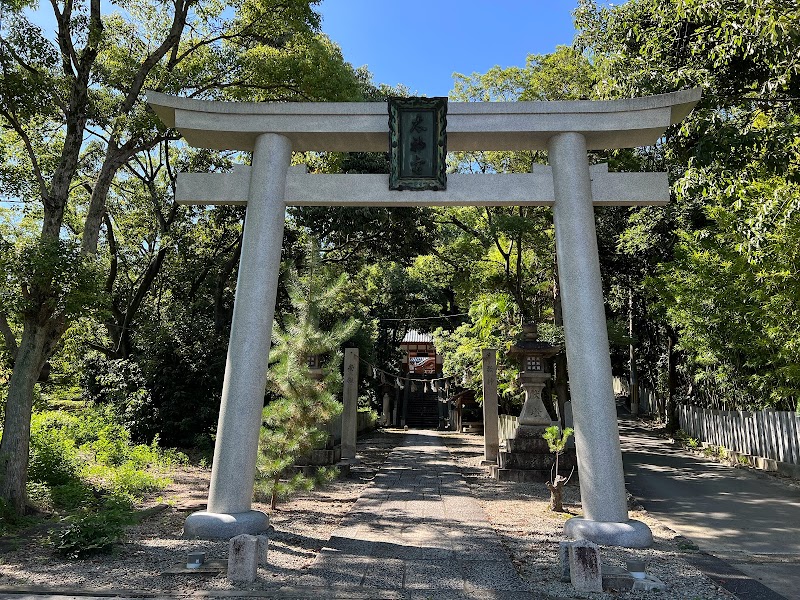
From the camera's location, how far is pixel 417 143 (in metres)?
5.96

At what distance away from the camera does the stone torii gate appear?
5500 millimetres

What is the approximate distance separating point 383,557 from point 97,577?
2281mm

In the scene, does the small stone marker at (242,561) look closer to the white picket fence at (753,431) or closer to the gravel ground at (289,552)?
the gravel ground at (289,552)

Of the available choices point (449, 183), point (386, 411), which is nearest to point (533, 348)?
point (449, 183)

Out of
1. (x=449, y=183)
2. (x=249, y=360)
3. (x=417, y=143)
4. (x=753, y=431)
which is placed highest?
(x=417, y=143)

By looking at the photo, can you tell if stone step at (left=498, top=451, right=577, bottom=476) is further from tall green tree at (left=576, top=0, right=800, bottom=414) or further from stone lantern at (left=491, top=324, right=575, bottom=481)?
tall green tree at (left=576, top=0, right=800, bottom=414)

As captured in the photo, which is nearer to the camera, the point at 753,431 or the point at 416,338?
the point at 753,431

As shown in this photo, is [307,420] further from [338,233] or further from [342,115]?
[338,233]

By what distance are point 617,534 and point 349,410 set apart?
8.22m

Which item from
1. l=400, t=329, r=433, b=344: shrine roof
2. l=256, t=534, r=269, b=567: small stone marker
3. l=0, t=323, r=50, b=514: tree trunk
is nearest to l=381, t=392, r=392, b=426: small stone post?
l=400, t=329, r=433, b=344: shrine roof

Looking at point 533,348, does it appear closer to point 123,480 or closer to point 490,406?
point 490,406

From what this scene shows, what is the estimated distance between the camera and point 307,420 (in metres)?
7.41

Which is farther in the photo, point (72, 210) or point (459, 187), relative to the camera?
point (72, 210)

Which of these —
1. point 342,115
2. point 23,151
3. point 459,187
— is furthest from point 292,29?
point 23,151
